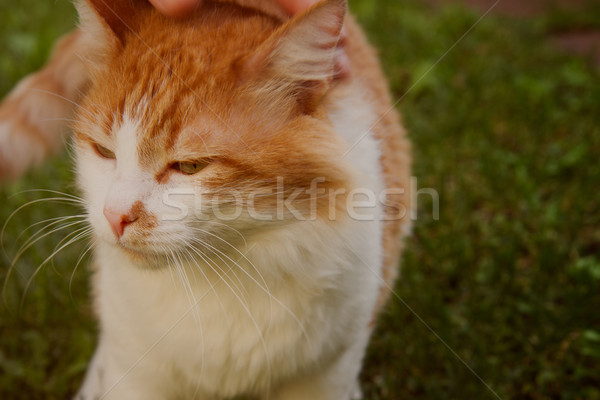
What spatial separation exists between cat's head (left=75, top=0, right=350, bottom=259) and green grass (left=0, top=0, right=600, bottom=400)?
49cm

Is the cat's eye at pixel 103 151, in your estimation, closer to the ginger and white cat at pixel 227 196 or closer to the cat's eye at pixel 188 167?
the ginger and white cat at pixel 227 196

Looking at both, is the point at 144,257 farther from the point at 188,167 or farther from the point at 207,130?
the point at 207,130

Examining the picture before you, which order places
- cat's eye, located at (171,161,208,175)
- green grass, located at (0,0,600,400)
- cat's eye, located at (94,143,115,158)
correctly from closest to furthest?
cat's eye, located at (171,161,208,175), cat's eye, located at (94,143,115,158), green grass, located at (0,0,600,400)

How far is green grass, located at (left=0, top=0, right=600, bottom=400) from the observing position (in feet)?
7.10

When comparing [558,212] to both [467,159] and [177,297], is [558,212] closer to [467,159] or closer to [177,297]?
[467,159]

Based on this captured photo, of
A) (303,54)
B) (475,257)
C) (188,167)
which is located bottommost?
(475,257)

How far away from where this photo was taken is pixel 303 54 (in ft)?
4.50

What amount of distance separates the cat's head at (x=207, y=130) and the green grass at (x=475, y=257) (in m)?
0.49

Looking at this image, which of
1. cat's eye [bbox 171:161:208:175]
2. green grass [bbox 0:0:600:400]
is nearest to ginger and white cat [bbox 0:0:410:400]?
cat's eye [bbox 171:161:208:175]

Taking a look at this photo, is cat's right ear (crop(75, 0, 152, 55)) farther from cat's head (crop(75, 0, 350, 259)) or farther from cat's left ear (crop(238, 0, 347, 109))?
cat's left ear (crop(238, 0, 347, 109))

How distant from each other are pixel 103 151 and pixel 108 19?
0.35m

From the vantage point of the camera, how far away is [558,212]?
277cm

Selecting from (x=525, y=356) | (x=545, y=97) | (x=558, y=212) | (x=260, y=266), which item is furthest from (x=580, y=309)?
(x=545, y=97)

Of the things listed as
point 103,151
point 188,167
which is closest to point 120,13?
point 103,151
